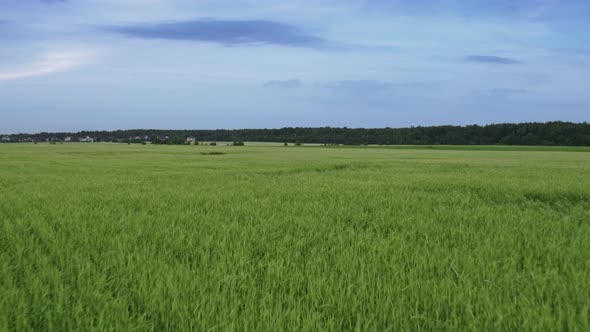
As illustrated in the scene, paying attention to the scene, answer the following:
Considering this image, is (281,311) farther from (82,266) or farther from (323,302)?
(82,266)

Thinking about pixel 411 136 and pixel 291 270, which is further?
pixel 411 136

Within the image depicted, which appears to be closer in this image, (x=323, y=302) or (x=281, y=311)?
(x=281, y=311)

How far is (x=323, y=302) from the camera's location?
2.81 meters

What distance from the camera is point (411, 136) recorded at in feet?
363

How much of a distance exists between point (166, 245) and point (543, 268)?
149 inches

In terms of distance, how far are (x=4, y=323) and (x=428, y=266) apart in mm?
3213

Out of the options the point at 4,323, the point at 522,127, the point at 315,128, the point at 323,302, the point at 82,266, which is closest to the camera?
the point at 4,323

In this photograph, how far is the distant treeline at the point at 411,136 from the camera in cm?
9861

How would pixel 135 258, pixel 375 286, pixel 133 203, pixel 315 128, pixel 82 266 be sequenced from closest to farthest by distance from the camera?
pixel 375 286
pixel 82 266
pixel 135 258
pixel 133 203
pixel 315 128

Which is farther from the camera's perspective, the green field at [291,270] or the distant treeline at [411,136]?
the distant treeline at [411,136]

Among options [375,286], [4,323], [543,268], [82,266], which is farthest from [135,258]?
[543,268]

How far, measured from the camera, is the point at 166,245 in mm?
4391

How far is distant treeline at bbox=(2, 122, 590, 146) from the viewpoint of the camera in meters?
98.6

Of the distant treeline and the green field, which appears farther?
the distant treeline
